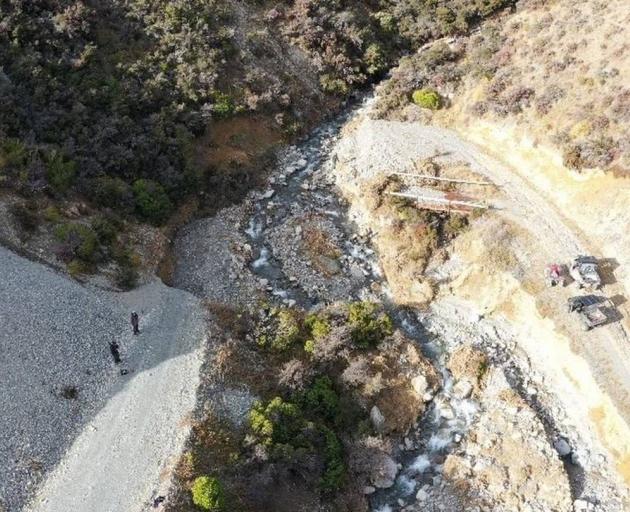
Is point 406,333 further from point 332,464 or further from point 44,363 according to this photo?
point 44,363

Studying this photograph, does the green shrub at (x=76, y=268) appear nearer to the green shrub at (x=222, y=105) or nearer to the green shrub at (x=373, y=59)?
the green shrub at (x=222, y=105)

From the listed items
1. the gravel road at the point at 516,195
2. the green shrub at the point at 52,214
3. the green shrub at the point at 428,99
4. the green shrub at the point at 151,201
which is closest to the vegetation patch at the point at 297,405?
the green shrub at the point at 151,201

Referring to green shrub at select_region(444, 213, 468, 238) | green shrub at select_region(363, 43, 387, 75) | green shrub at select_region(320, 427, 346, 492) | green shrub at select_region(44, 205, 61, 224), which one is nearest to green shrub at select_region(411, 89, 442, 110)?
green shrub at select_region(363, 43, 387, 75)

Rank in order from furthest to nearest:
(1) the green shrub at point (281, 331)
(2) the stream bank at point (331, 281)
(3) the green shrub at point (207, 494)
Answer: (1) the green shrub at point (281, 331) → (2) the stream bank at point (331, 281) → (3) the green shrub at point (207, 494)

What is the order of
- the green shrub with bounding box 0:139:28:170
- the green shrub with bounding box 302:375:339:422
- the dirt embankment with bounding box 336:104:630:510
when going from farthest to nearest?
1. the green shrub with bounding box 0:139:28:170
2. the green shrub with bounding box 302:375:339:422
3. the dirt embankment with bounding box 336:104:630:510

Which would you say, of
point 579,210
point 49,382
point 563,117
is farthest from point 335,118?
point 49,382

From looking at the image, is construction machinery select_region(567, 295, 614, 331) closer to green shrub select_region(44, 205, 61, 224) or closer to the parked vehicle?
the parked vehicle
